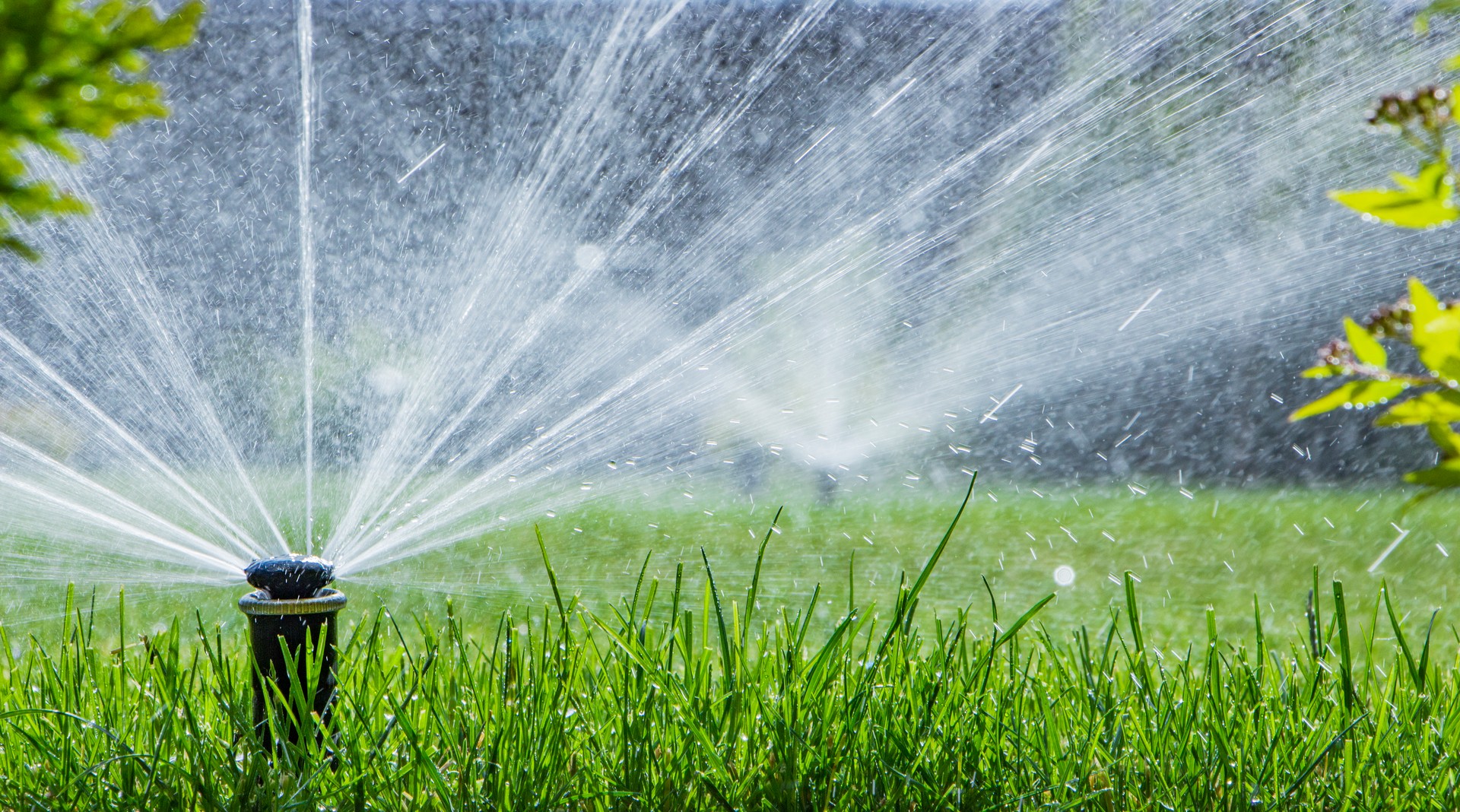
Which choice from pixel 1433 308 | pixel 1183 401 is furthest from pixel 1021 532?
pixel 1183 401

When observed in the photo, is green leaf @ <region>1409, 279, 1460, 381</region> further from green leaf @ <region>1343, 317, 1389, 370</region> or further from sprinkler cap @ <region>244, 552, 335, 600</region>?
sprinkler cap @ <region>244, 552, 335, 600</region>

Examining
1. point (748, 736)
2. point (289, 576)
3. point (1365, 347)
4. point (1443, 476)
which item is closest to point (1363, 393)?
point (1365, 347)

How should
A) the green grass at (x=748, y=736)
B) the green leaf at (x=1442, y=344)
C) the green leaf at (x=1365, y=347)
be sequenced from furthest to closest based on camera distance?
the green grass at (x=748, y=736) → the green leaf at (x=1365, y=347) → the green leaf at (x=1442, y=344)

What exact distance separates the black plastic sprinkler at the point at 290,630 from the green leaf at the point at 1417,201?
3.76 ft

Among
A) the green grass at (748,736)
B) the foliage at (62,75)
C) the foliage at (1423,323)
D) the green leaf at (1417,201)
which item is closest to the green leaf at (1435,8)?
the foliage at (1423,323)

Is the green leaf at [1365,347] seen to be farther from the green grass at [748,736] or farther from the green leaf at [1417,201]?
the green grass at [748,736]

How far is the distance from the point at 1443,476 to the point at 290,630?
125 cm

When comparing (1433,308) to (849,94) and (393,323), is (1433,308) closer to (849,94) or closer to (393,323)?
(393,323)

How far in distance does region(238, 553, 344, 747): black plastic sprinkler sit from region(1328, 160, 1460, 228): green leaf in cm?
115

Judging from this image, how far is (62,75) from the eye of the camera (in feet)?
3.43

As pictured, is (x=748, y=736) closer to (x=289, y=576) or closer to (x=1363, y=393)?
(x=289, y=576)

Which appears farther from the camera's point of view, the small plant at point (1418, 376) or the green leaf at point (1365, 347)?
the green leaf at point (1365, 347)

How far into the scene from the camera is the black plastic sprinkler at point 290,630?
1352 mm

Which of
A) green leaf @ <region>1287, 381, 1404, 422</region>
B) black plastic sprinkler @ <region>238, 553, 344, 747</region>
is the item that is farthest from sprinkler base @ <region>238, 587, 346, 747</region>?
green leaf @ <region>1287, 381, 1404, 422</region>
